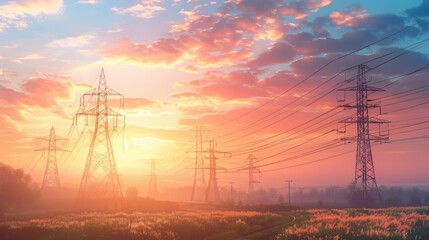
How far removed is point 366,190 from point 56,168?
77206 millimetres

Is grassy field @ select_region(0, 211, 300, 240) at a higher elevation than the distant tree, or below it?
below

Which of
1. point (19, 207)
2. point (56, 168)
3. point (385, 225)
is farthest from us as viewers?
point (56, 168)

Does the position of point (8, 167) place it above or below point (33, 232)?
above

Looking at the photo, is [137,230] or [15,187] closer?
[137,230]

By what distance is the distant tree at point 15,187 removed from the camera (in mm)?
82812

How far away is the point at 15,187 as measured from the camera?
84.8 m

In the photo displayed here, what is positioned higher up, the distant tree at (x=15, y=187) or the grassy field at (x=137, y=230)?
the distant tree at (x=15, y=187)

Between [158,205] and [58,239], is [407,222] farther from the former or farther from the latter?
[158,205]

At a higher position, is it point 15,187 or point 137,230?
point 15,187

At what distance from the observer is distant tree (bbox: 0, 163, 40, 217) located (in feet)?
272

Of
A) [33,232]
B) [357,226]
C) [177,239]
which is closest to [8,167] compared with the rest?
[33,232]

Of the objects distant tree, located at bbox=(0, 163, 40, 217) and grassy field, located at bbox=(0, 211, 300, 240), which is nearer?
grassy field, located at bbox=(0, 211, 300, 240)

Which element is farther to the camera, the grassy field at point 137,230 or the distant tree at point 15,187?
the distant tree at point 15,187

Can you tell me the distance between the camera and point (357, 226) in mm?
29094
